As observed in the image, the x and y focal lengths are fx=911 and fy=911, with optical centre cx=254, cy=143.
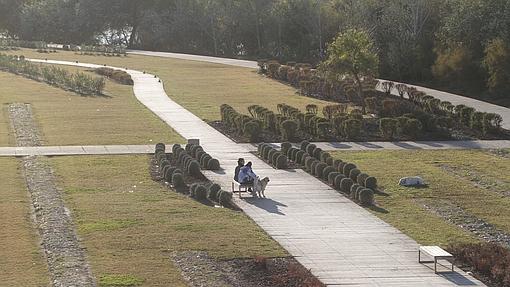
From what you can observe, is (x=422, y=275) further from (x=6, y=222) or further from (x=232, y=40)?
(x=232, y=40)

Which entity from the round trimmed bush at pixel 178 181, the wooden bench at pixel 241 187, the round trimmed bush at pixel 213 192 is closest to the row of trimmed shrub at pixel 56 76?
the round trimmed bush at pixel 178 181

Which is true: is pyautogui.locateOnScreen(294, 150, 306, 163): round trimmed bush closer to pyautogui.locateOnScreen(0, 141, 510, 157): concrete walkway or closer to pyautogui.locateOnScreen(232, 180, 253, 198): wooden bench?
pyautogui.locateOnScreen(0, 141, 510, 157): concrete walkway

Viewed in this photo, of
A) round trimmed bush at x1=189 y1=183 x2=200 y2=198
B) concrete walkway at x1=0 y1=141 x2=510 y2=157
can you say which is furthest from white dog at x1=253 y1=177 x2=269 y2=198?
concrete walkway at x1=0 y1=141 x2=510 y2=157

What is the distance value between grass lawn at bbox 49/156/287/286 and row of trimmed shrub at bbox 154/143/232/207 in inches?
15.8

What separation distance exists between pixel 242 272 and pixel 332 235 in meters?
3.28

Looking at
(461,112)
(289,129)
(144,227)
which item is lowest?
(144,227)

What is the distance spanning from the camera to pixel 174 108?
39719 millimetres

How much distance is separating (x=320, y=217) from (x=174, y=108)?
66.7 ft

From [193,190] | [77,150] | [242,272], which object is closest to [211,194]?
[193,190]

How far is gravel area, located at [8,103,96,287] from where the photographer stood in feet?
50.6

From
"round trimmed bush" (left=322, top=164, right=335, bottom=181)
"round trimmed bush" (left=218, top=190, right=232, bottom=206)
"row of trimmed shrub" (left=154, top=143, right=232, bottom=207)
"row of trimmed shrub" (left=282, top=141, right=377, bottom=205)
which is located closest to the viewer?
"round trimmed bush" (left=218, top=190, right=232, bottom=206)

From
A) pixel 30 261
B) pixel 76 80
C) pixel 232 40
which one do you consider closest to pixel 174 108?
pixel 76 80

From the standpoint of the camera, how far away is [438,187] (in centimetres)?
2364

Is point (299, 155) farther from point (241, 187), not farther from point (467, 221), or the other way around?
point (467, 221)
